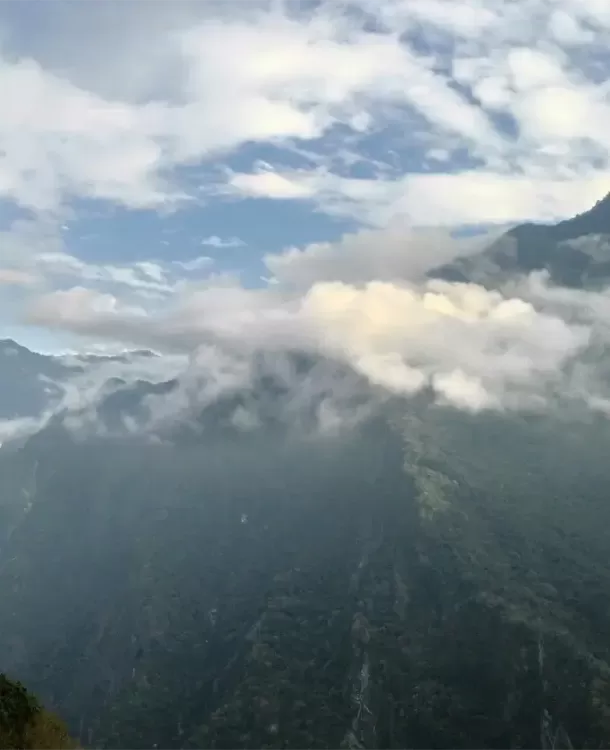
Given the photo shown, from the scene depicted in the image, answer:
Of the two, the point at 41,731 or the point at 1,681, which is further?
the point at 1,681
